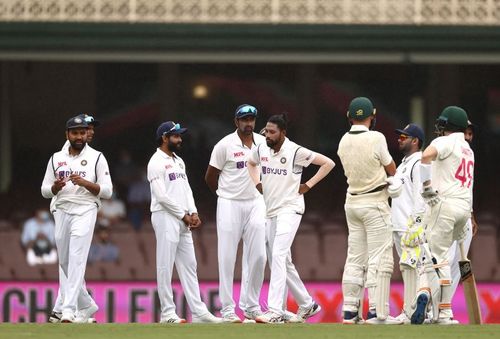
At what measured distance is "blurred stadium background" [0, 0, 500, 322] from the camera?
22422mm

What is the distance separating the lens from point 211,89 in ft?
98.2

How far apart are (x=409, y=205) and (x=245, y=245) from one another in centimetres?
164

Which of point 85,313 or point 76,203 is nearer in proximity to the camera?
point 76,203

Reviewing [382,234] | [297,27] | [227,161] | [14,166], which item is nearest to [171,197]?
[227,161]

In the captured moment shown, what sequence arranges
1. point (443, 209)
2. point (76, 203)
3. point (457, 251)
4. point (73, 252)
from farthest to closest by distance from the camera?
point (457, 251) < point (76, 203) < point (73, 252) < point (443, 209)

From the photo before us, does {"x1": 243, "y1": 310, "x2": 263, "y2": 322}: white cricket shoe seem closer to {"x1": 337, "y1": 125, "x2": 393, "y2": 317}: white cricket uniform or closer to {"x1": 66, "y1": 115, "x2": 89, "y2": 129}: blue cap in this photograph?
{"x1": 337, "y1": 125, "x2": 393, "y2": 317}: white cricket uniform

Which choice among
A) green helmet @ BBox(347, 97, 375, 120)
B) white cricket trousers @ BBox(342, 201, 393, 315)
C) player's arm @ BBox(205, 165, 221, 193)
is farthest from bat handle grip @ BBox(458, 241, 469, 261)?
player's arm @ BBox(205, 165, 221, 193)

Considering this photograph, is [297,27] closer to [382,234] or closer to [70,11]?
[70,11]

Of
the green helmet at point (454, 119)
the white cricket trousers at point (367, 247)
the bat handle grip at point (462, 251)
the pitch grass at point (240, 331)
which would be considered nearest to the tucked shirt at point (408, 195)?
the bat handle grip at point (462, 251)

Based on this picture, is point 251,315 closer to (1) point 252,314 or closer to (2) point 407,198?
(1) point 252,314

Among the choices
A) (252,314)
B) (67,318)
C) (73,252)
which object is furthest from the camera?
(252,314)

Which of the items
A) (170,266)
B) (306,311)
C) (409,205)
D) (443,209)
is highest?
(409,205)

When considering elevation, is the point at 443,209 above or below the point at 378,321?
above

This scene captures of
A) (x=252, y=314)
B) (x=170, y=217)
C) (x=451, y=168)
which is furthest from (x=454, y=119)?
(x=170, y=217)
